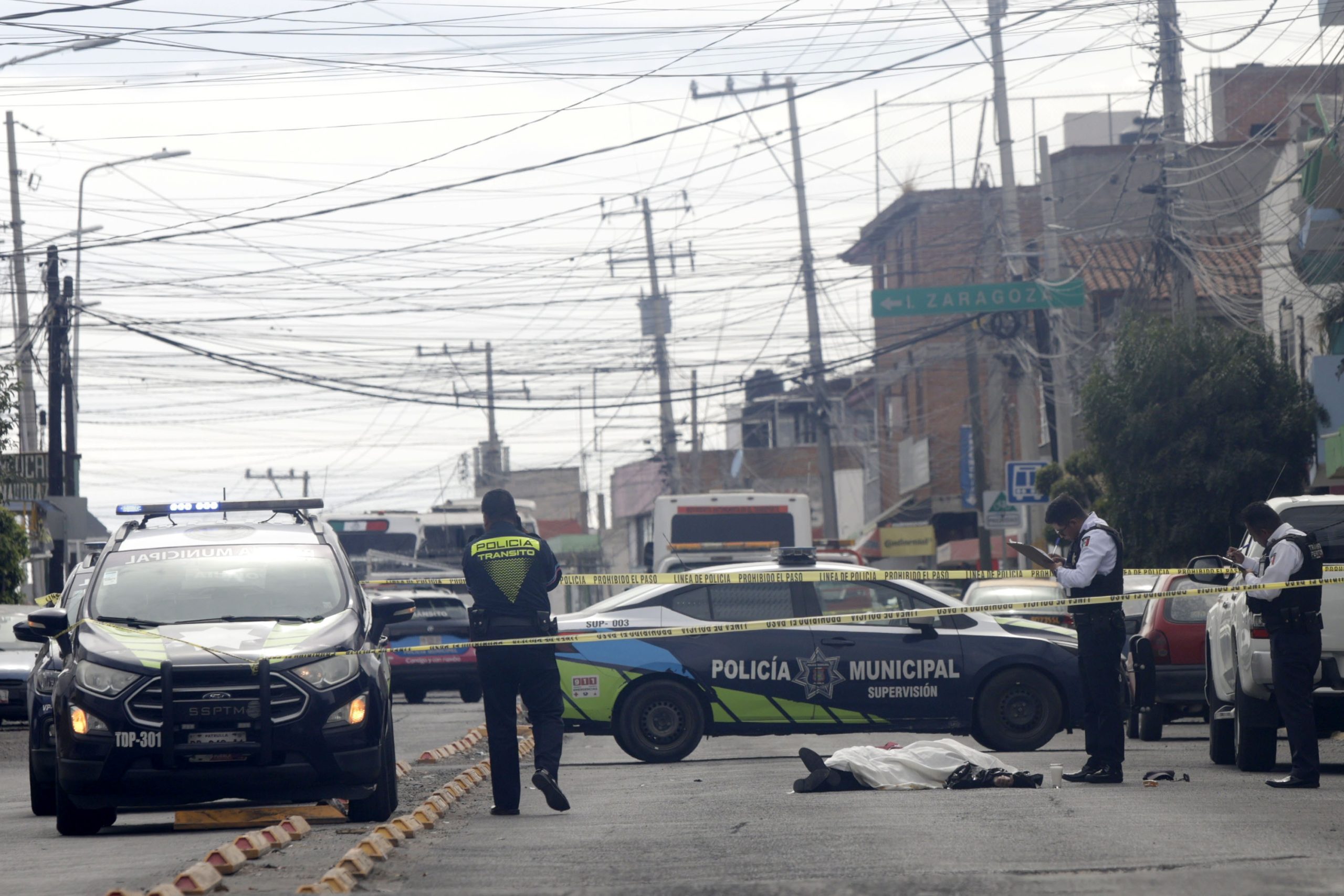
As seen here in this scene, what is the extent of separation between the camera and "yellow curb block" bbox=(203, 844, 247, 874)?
784cm

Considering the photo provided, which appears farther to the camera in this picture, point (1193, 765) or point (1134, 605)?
point (1134, 605)

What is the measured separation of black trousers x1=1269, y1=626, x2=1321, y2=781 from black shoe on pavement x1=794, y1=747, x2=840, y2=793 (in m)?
2.74

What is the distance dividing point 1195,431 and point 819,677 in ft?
39.2

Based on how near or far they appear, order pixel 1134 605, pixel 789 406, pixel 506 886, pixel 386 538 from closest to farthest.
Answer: pixel 506 886 → pixel 1134 605 → pixel 386 538 → pixel 789 406

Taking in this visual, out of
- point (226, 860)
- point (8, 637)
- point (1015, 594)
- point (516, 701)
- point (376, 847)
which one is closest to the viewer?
point (226, 860)

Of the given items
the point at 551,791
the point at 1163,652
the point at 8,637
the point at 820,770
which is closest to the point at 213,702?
the point at 551,791

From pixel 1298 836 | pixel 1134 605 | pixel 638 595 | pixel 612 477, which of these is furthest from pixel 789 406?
pixel 1298 836

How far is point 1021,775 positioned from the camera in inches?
448

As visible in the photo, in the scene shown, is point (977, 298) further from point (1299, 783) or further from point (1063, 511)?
point (1299, 783)

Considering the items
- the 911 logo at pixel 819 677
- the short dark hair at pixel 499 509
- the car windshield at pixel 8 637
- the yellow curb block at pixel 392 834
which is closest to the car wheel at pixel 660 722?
the 911 logo at pixel 819 677

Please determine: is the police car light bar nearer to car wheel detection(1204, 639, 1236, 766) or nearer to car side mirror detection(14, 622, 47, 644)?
car side mirror detection(14, 622, 47, 644)

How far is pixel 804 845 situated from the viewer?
8531mm

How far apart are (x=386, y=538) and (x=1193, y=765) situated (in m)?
20.0

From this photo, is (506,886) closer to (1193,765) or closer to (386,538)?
(1193,765)
